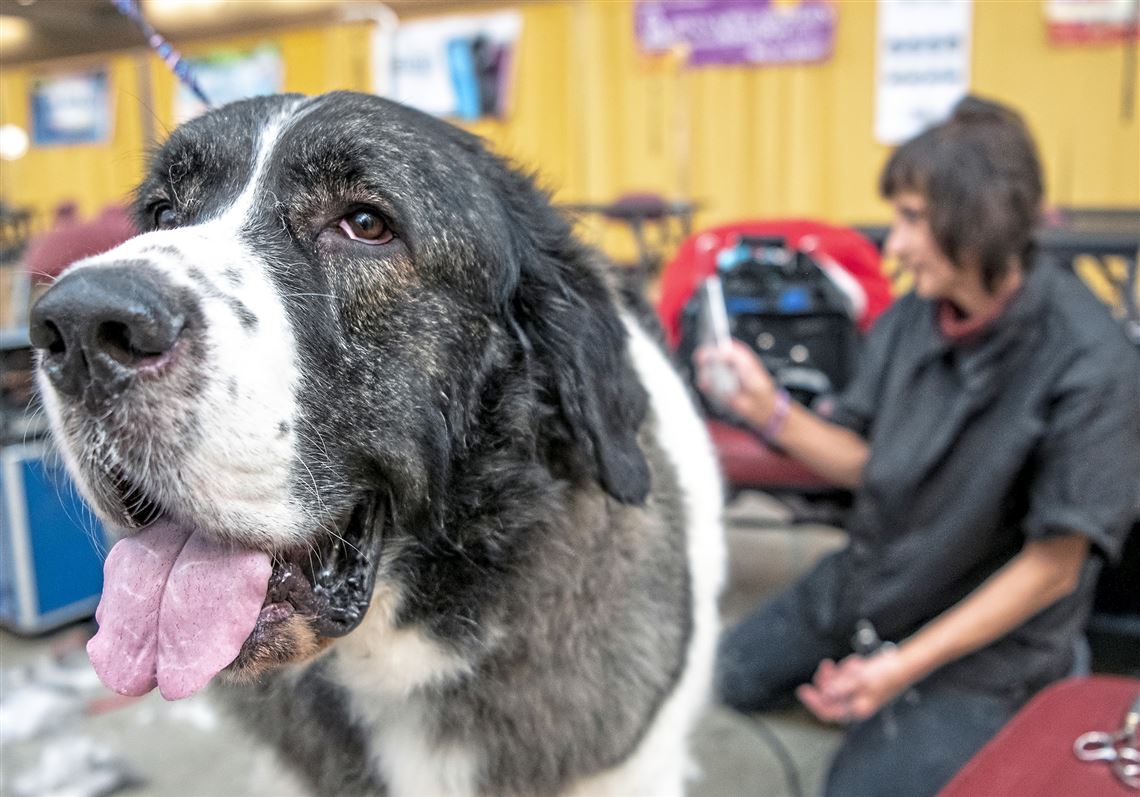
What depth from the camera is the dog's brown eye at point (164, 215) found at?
1.29 m

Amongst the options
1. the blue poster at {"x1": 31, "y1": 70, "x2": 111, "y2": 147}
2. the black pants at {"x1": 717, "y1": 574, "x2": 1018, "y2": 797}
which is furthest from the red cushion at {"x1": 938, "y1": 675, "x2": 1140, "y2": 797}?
the blue poster at {"x1": 31, "y1": 70, "x2": 111, "y2": 147}

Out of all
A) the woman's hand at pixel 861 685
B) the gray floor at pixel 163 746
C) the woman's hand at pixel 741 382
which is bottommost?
the gray floor at pixel 163 746

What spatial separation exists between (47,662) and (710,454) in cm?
219

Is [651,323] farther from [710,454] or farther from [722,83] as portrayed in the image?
[722,83]

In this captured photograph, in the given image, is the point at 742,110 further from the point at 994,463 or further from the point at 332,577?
the point at 332,577

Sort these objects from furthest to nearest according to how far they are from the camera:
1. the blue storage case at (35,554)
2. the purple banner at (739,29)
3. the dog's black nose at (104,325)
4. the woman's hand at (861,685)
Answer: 1. the purple banner at (739,29)
2. the blue storage case at (35,554)
3. the woman's hand at (861,685)
4. the dog's black nose at (104,325)

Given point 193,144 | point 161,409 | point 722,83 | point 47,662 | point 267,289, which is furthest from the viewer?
point 722,83

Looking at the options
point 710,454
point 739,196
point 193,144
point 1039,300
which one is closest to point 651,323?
point 710,454

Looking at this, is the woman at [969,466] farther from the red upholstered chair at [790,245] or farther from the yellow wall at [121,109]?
the yellow wall at [121,109]

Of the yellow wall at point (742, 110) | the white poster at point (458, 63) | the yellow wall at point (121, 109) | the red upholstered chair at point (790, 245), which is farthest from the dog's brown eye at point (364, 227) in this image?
the white poster at point (458, 63)

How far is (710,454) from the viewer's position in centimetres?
203

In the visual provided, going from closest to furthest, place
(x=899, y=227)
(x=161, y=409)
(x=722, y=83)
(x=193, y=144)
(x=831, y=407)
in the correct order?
1. (x=161, y=409)
2. (x=193, y=144)
3. (x=899, y=227)
4. (x=831, y=407)
5. (x=722, y=83)

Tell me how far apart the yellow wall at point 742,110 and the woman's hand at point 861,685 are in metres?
4.75

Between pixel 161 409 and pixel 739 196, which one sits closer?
pixel 161 409
